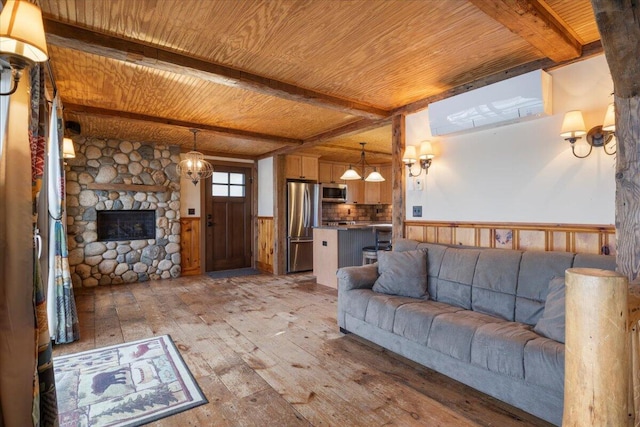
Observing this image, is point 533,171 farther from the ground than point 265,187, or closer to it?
closer to it

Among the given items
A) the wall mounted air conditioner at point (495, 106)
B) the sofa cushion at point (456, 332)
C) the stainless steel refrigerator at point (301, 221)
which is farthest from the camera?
the stainless steel refrigerator at point (301, 221)

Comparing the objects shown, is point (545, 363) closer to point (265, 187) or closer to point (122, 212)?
point (265, 187)

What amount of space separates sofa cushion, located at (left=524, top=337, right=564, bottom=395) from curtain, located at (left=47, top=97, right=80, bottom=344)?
365 centimetres

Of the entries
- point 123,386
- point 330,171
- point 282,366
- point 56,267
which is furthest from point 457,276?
point 330,171

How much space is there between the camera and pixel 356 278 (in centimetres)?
319

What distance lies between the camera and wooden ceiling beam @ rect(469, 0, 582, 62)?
1.90 meters

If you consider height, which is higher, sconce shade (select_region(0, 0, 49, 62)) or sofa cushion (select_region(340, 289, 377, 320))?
sconce shade (select_region(0, 0, 49, 62))

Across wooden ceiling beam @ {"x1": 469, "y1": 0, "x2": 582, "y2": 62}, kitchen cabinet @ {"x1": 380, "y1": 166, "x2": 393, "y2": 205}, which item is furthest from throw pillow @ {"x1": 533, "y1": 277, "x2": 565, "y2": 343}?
kitchen cabinet @ {"x1": 380, "y1": 166, "x2": 393, "y2": 205}

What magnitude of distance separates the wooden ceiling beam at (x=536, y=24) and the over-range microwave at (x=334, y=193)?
4.86 m

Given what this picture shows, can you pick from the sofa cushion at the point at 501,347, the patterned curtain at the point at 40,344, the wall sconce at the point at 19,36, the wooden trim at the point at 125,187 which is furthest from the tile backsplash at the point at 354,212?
the wall sconce at the point at 19,36

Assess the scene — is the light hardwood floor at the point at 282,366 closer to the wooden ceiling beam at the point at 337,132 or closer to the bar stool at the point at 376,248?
the bar stool at the point at 376,248

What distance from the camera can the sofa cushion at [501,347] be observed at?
75.9 inches

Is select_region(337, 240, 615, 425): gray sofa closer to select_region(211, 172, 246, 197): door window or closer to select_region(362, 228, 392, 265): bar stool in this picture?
select_region(362, 228, 392, 265): bar stool

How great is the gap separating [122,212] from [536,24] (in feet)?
19.7
